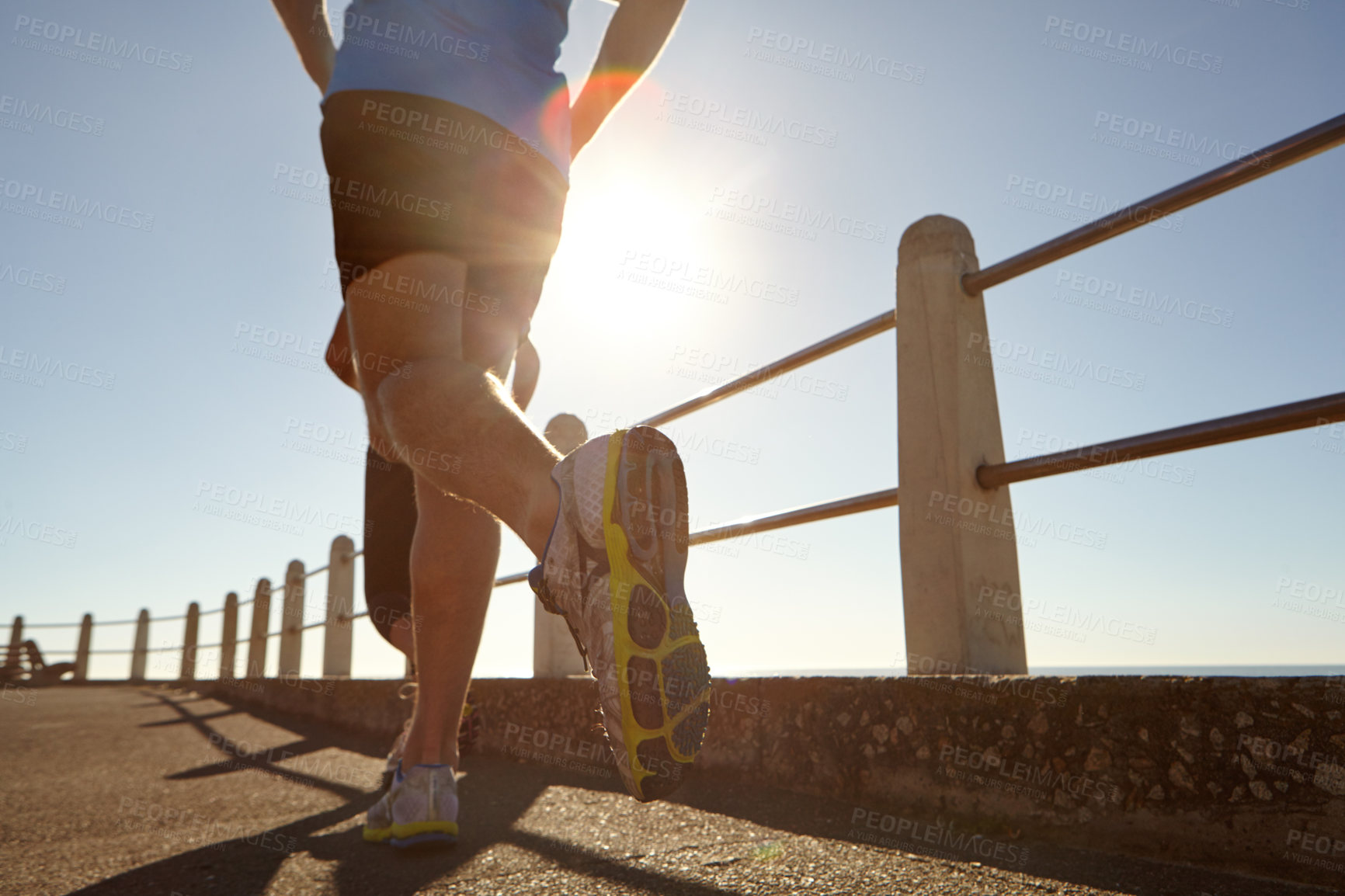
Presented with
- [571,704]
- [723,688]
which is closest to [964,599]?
[723,688]

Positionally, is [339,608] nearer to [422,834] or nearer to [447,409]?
[422,834]

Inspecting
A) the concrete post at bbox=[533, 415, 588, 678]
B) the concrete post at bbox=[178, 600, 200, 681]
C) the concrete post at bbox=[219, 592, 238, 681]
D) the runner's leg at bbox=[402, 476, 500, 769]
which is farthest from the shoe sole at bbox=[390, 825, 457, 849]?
the concrete post at bbox=[178, 600, 200, 681]

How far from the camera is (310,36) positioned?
159 centimetres

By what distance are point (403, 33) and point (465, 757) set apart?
195 cm

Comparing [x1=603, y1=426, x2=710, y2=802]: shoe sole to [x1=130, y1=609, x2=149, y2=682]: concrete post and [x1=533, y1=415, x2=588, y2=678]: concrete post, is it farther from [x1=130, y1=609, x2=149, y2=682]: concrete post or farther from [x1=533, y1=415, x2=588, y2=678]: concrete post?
[x1=130, y1=609, x2=149, y2=682]: concrete post

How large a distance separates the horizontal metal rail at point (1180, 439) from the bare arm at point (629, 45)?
40.0 inches

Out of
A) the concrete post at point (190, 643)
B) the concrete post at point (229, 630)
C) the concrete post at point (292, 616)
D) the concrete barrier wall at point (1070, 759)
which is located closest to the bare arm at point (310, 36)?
the concrete barrier wall at point (1070, 759)

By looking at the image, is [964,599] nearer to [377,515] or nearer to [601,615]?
[601,615]

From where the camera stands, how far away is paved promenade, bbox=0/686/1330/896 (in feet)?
3.00

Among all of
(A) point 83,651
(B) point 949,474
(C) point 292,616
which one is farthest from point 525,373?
(A) point 83,651

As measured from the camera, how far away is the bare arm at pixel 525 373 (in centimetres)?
190

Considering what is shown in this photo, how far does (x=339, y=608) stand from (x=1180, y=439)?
469 cm

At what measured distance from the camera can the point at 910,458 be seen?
156cm

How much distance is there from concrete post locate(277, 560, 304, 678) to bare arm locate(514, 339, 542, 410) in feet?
15.9
